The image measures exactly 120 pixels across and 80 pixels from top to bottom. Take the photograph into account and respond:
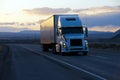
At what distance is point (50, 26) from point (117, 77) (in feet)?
104

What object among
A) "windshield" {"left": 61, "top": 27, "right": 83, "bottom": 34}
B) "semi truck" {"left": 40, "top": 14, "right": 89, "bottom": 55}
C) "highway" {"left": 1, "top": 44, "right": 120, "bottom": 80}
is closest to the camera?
"highway" {"left": 1, "top": 44, "right": 120, "bottom": 80}

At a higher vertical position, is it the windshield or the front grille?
the windshield

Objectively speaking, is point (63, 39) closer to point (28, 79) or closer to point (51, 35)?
point (51, 35)

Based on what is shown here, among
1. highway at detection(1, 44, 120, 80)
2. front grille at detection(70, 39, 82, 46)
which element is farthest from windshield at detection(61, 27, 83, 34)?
highway at detection(1, 44, 120, 80)

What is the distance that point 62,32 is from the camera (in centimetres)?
4219

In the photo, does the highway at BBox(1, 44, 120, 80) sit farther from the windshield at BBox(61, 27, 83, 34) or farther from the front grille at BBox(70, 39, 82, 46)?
the windshield at BBox(61, 27, 83, 34)

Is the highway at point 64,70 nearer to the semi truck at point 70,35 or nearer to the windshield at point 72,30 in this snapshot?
the semi truck at point 70,35

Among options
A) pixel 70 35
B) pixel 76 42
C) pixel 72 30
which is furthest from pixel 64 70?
pixel 72 30

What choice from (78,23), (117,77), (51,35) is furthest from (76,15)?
(117,77)

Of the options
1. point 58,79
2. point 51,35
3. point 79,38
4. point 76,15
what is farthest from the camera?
point 51,35

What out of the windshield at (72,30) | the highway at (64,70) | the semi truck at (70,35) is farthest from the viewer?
the windshield at (72,30)

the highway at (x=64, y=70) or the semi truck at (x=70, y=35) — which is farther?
the semi truck at (x=70, y=35)

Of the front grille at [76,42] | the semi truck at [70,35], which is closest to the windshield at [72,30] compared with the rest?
the semi truck at [70,35]

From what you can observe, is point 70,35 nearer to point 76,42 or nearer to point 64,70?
point 76,42
